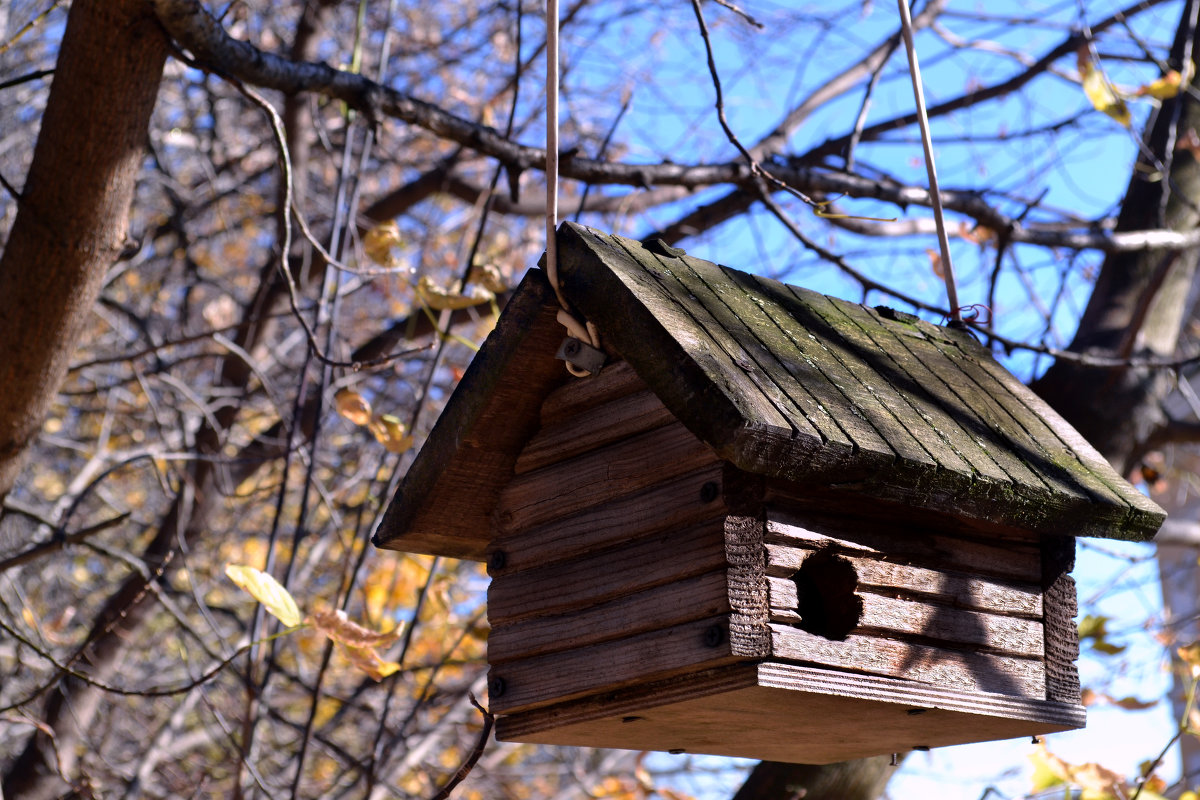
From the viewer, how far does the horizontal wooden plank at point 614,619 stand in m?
1.57

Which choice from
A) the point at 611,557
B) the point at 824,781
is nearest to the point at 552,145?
the point at 611,557

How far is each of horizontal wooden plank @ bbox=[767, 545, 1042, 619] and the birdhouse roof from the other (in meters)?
0.11

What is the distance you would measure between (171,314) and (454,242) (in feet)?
6.29

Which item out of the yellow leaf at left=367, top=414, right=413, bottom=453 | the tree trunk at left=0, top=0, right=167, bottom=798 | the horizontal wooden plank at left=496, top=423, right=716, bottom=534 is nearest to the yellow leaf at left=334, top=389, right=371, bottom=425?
the yellow leaf at left=367, top=414, right=413, bottom=453

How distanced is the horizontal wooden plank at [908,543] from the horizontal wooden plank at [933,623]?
2.6 inches

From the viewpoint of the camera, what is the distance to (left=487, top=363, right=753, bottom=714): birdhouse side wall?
1.58 meters

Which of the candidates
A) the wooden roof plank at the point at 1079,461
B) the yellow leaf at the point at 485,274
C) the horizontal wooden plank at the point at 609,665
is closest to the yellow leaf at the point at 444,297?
the yellow leaf at the point at 485,274

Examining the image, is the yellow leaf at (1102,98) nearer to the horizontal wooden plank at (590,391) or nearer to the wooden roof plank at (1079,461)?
the wooden roof plank at (1079,461)

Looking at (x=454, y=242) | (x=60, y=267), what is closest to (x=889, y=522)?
(x=60, y=267)

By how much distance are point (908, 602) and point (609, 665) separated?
1.51ft

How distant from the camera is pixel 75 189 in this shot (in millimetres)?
2264

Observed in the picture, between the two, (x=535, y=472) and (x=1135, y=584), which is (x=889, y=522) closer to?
(x=535, y=472)

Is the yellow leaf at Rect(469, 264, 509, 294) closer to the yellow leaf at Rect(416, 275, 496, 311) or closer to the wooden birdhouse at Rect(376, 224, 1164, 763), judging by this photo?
the yellow leaf at Rect(416, 275, 496, 311)

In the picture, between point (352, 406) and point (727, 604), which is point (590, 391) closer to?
point (727, 604)
